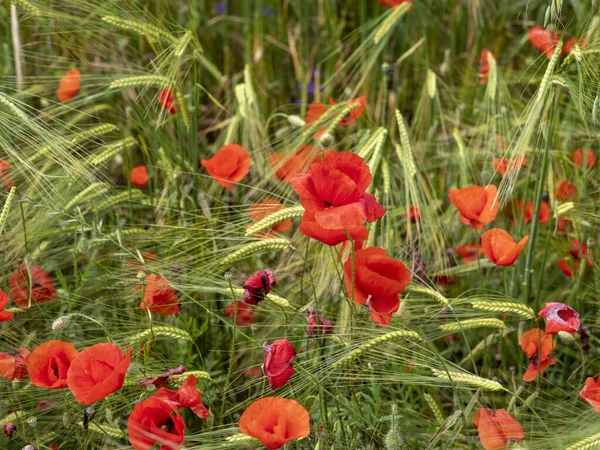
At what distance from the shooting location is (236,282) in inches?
63.8

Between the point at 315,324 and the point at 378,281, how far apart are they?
15cm

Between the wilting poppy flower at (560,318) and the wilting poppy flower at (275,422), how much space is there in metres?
0.48

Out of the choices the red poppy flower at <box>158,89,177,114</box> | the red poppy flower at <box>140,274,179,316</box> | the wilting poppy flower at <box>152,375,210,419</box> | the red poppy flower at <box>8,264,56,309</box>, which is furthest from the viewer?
the red poppy flower at <box>158,89,177,114</box>

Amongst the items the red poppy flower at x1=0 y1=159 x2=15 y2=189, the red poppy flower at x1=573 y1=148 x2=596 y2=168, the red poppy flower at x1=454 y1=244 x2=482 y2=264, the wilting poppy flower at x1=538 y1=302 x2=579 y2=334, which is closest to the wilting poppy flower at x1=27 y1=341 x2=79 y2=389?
the red poppy flower at x1=0 y1=159 x2=15 y2=189

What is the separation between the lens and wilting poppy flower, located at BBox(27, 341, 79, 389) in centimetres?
123

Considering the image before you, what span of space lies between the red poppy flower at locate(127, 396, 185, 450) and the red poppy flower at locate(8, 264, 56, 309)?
0.47 m

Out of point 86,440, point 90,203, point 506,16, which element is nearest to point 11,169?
point 90,203

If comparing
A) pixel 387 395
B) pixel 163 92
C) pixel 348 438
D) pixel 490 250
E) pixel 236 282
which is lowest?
pixel 387 395

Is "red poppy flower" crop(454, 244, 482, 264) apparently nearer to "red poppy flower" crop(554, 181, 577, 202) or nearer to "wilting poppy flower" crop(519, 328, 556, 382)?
"red poppy flower" crop(554, 181, 577, 202)

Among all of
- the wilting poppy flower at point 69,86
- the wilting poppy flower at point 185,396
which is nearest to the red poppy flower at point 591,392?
the wilting poppy flower at point 185,396

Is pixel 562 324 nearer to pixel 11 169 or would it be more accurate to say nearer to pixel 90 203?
pixel 90 203

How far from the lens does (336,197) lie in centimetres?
124

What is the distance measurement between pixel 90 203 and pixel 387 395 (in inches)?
29.1

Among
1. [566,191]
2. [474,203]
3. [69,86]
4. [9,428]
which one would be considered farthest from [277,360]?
[69,86]
